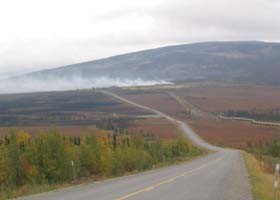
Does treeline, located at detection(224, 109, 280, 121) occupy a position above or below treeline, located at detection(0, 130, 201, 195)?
below

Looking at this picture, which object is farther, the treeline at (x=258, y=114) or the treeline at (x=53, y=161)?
the treeline at (x=258, y=114)

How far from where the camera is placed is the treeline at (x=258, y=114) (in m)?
156

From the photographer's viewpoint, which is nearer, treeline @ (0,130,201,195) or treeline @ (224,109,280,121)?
treeline @ (0,130,201,195)

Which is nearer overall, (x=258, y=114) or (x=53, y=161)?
(x=53, y=161)

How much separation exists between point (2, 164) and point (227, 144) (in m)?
66.4

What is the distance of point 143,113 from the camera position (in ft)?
577

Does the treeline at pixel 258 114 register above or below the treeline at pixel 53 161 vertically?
below

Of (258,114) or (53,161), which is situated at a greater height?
(53,161)

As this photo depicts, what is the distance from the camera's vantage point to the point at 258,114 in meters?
166

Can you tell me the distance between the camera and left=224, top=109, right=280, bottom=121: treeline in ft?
513

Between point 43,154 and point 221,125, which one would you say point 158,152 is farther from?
point 221,125

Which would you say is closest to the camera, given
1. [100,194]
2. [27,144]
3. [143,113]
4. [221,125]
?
[100,194]

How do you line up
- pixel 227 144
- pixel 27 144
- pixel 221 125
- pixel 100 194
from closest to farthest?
pixel 100 194, pixel 27 144, pixel 227 144, pixel 221 125

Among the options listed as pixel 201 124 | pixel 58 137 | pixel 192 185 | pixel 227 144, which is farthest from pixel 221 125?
pixel 192 185
